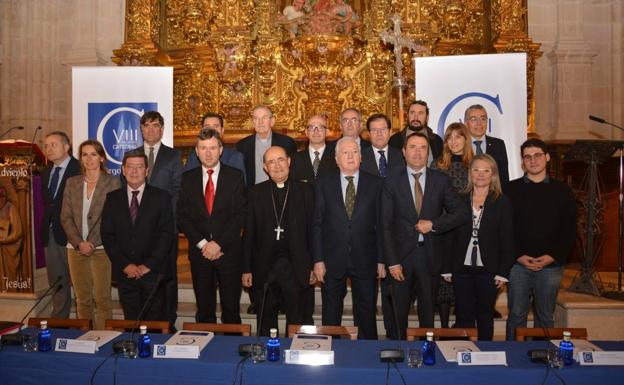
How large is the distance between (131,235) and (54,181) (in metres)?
1.04

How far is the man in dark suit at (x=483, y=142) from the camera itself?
186 inches

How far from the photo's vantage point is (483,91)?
18.7 feet

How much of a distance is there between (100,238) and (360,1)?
579 cm

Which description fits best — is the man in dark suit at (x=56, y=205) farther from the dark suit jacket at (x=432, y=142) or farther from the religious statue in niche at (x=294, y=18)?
the religious statue in niche at (x=294, y=18)

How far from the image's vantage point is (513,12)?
7797 millimetres

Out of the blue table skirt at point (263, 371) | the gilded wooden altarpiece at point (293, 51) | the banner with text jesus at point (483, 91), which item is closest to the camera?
the blue table skirt at point (263, 371)

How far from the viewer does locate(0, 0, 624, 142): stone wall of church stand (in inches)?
309

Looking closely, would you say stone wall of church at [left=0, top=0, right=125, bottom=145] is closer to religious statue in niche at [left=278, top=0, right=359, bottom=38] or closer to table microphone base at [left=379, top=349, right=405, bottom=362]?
religious statue in niche at [left=278, top=0, right=359, bottom=38]

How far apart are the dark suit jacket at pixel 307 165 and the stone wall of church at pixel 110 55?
438 centimetres

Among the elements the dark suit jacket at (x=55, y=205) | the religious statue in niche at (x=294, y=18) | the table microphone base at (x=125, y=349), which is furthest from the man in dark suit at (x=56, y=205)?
the religious statue in niche at (x=294, y=18)

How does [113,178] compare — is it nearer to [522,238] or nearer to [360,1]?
[522,238]

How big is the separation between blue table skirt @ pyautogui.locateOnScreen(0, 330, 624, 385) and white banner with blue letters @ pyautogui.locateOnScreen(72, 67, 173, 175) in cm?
347

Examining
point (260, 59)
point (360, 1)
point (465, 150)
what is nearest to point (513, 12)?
point (360, 1)

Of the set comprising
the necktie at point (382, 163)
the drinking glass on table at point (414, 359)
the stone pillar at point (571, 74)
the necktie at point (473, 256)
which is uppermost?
the stone pillar at point (571, 74)
